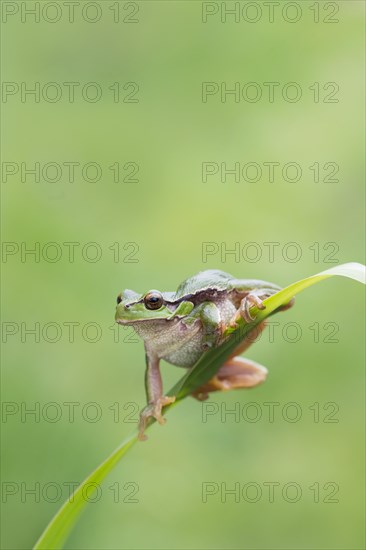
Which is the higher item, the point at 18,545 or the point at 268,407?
the point at 268,407

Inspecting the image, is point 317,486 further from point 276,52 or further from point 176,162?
point 276,52

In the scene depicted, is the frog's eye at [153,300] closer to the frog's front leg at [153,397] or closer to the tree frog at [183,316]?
the tree frog at [183,316]

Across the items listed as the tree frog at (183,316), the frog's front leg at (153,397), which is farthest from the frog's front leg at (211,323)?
the frog's front leg at (153,397)

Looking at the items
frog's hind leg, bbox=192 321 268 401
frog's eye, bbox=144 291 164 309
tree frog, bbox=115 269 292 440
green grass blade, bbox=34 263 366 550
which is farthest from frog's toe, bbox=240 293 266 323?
frog's hind leg, bbox=192 321 268 401

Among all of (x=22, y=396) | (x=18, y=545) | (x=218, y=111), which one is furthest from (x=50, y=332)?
(x=218, y=111)

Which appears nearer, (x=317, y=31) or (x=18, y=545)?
(x=18, y=545)

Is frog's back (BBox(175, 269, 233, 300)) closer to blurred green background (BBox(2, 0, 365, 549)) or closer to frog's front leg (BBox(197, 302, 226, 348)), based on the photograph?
frog's front leg (BBox(197, 302, 226, 348))
